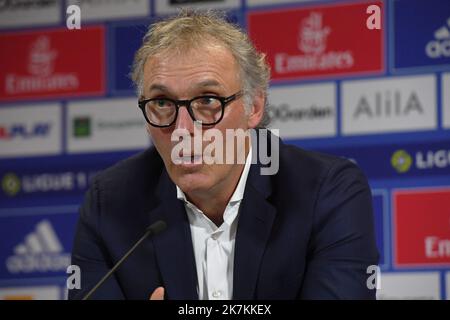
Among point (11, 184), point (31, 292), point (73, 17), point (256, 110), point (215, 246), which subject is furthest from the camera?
point (11, 184)

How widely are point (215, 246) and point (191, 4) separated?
7.09ft

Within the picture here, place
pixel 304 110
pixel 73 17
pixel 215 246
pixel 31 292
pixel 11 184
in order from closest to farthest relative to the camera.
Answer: pixel 215 246
pixel 304 110
pixel 73 17
pixel 31 292
pixel 11 184

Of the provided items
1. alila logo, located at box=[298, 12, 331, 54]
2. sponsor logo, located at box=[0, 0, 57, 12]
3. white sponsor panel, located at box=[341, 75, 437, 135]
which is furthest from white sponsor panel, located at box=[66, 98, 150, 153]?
white sponsor panel, located at box=[341, 75, 437, 135]

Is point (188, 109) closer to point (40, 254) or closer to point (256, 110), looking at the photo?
point (256, 110)

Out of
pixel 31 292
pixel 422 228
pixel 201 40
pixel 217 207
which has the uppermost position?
pixel 201 40

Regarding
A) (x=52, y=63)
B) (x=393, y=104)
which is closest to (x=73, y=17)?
(x=52, y=63)

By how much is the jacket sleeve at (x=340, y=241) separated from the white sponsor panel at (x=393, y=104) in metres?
1.61

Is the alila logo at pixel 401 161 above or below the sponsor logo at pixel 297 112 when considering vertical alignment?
below

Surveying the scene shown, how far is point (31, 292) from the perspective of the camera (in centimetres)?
421

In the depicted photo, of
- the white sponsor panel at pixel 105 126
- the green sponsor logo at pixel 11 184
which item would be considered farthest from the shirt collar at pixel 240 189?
the green sponsor logo at pixel 11 184

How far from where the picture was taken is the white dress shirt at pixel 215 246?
7.08 ft

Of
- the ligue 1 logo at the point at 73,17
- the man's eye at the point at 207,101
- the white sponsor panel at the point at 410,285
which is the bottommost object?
the white sponsor panel at the point at 410,285

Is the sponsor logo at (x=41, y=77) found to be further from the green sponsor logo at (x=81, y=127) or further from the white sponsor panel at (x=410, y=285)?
the white sponsor panel at (x=410, y=285)
